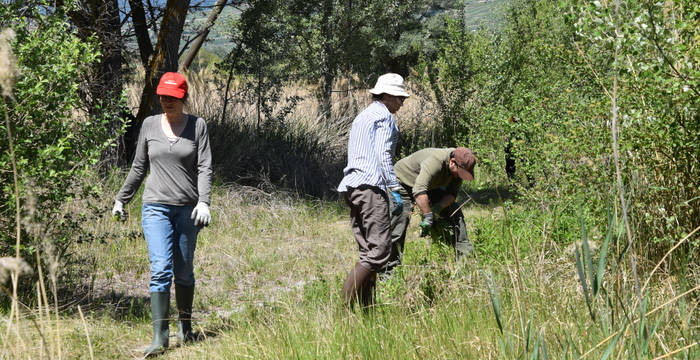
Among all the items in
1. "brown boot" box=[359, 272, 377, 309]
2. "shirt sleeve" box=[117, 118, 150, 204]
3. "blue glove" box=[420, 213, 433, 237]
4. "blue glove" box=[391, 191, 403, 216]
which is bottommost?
"brown boot" box=[359, 272, 377, 309]

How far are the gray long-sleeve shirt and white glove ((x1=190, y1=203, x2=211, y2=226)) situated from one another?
0.06 m

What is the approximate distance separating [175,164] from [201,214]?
406 mm

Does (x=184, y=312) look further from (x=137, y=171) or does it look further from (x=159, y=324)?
(x=137, y=171)

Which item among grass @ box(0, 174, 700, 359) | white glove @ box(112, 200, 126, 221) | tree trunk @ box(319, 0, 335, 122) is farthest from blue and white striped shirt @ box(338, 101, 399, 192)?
tree trunk @ box(319, 0, 335, 122)

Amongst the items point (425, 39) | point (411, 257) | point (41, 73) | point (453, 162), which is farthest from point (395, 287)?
point (425, 39)

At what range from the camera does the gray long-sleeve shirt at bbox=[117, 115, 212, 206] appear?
502 cm

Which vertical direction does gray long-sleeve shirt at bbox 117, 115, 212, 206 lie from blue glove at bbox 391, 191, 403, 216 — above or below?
above

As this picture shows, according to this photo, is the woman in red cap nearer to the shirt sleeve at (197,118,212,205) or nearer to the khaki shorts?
the shirt sleeve at (197,118,212,205)

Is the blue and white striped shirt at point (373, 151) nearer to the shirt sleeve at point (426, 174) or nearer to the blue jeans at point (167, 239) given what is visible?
the shirt sleeve at point (426, 174)

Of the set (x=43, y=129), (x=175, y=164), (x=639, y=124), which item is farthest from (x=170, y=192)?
(x=639, y=124)

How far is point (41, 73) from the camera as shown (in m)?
5.50

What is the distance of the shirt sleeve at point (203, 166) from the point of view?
5.06m

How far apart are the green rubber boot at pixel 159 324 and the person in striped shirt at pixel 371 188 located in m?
1.25

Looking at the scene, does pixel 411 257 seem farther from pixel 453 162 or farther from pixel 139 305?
pixel 139 305
